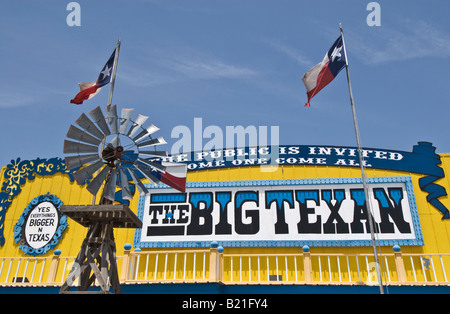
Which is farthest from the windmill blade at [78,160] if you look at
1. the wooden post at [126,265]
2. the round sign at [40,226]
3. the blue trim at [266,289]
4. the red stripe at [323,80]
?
the red stripe at [323,80]

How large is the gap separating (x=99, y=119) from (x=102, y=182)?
169 cm

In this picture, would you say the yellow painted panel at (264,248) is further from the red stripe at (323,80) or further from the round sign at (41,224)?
the red stripe at (323,80)

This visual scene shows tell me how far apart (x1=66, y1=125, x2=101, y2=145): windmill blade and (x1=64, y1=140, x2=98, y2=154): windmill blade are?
132 mm

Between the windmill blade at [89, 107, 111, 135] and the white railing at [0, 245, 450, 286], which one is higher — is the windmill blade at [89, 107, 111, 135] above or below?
above

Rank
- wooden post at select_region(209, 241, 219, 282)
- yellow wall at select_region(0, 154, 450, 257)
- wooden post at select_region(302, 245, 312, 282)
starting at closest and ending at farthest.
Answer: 1. wooden post at select_region(209, 241, 219, 282)
2. wooden post at select_region(302, 245, 312, 282)
3. yellow wall at select_region(0, 154, 450, 257)

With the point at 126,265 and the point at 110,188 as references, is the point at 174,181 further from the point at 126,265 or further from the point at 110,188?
the point at 126,265

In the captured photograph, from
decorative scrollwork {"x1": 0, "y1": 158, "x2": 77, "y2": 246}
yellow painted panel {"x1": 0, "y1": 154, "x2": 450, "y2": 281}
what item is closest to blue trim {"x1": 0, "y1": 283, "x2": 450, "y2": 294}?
yellow painted panel {"x1": 0, "y1": 154, "x2": 450, "y2": 281}

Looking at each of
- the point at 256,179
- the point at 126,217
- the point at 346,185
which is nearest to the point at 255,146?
the point at 256,179

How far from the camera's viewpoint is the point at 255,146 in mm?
16094

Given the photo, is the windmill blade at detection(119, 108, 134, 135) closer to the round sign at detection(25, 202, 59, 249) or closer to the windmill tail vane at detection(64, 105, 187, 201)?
the windmill tail vane at detection(64, 105, 187, 201)

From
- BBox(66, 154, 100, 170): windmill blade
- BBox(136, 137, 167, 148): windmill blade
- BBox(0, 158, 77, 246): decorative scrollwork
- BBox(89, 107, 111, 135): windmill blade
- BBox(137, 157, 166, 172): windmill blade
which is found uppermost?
BBox(0, 158, 77, 246): decorative scrollwork

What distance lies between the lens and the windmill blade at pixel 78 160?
1002 centimetres

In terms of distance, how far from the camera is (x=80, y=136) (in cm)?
1012

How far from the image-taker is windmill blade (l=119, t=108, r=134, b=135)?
10477mm
